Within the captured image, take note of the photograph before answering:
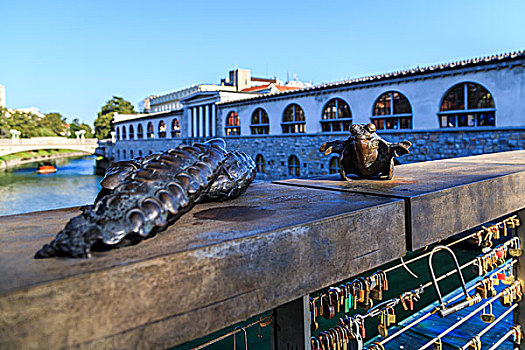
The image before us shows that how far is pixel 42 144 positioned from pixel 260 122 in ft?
97.8

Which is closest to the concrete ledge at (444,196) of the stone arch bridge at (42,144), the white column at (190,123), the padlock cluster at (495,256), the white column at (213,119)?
the padlock cluster at (495,256)

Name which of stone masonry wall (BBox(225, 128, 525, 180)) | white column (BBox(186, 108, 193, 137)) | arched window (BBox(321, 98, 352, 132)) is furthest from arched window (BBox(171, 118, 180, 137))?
arched window (BBox(321, 98, 352, 132))

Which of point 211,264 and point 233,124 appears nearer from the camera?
point 211,264

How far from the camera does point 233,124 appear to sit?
2444cm

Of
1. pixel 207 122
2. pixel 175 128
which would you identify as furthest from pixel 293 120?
pixel 175 128

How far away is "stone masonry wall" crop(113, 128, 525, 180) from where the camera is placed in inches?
511

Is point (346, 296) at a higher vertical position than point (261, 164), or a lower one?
lower

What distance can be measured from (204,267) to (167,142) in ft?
105

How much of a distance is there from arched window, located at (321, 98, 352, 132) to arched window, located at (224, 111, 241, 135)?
6.49 metres

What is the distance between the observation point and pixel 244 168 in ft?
6.75

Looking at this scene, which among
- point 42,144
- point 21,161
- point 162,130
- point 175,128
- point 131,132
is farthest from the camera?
point 21,161

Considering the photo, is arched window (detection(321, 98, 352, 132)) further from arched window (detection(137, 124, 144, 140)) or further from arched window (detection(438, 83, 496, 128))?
arched window (detection(137, 124, 144, 140))

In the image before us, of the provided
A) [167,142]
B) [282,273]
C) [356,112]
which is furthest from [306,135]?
[282,273]

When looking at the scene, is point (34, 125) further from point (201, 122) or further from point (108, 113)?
point (201, 122)
